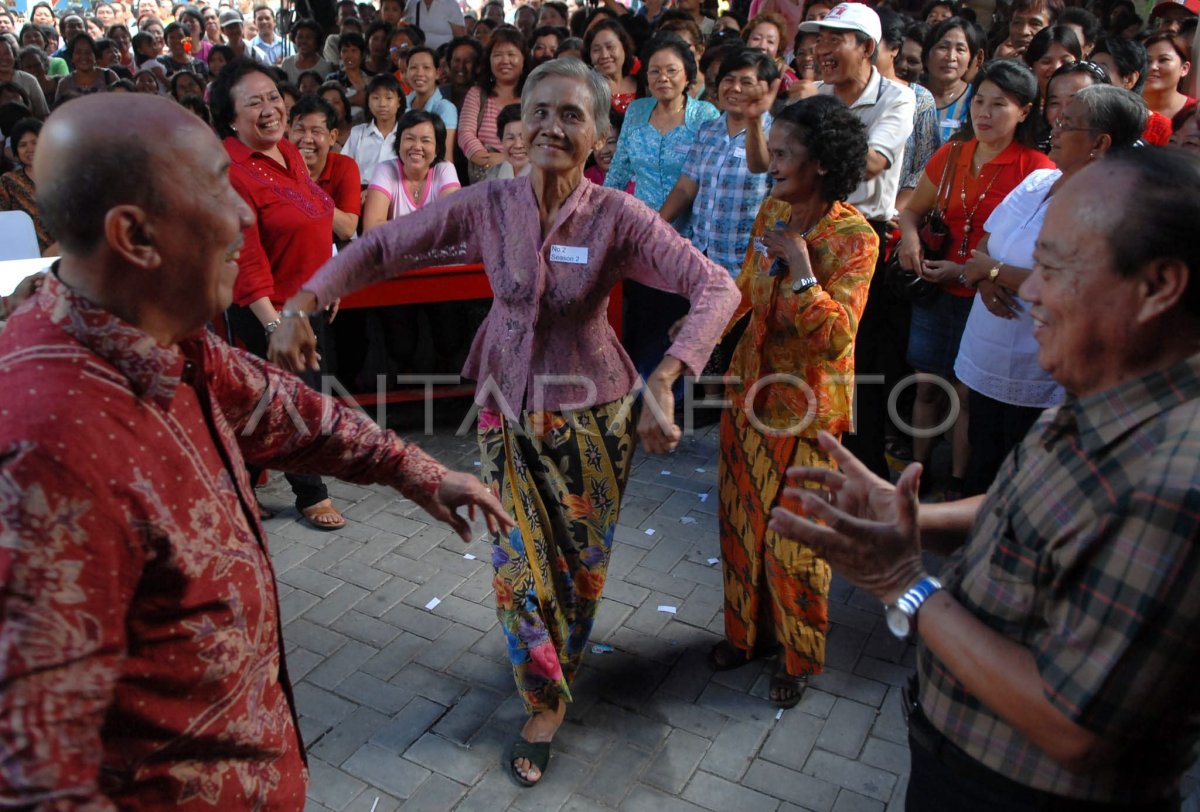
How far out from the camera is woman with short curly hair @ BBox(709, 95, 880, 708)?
10.1ft

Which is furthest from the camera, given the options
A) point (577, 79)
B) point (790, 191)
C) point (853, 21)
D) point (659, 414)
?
point (853, 21)

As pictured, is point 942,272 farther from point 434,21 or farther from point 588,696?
point 434,21

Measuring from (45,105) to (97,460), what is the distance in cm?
1039

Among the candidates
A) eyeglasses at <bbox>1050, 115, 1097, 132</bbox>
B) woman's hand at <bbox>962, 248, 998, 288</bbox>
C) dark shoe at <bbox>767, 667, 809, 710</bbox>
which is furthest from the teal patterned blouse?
dark shoe at <bbox>767, 667, 809, 710</bbox>

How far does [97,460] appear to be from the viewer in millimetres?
1244

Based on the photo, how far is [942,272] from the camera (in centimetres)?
392

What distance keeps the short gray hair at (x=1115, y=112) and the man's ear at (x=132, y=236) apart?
318cm

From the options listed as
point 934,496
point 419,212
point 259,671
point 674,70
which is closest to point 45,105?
point 674,70

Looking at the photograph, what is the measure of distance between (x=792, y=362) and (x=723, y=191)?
2.11 m

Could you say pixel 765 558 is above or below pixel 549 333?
below

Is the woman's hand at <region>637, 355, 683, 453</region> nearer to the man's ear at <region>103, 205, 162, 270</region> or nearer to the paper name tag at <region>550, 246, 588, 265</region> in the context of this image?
the paper name tag at <region>550, 246, 588, 265</region>

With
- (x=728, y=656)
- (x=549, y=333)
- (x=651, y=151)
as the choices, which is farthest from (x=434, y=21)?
(x=728, y=656)

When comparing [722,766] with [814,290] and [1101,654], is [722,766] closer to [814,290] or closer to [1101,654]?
[814,290]

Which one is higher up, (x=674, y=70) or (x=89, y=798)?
(x=674, y=70)
